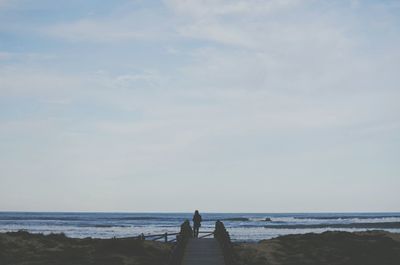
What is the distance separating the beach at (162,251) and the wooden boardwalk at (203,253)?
1.80m

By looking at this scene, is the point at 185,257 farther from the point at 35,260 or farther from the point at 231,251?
the point at 35,260

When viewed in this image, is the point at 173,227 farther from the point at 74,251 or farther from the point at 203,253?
the point at 203,253

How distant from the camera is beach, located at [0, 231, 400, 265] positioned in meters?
28.6

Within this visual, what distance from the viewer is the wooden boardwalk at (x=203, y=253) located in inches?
832

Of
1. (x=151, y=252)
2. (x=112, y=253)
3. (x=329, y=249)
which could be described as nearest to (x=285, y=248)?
(x=329, y=249)

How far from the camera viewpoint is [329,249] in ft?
109

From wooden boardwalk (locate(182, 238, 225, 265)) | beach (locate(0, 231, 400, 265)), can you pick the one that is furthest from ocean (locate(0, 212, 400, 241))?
wooden boardwalk (locate(182, 238, 225, 265))

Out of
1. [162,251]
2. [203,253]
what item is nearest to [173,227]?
[162,251]

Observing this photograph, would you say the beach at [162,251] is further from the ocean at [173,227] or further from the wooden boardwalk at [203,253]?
the ocean at [173,227]

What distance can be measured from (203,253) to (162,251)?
8.46 meters

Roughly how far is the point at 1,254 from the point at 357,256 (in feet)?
64.4

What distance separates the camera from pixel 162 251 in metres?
31.5

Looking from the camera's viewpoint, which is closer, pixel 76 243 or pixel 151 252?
pixel 151 252

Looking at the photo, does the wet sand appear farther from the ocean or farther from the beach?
the ocean
